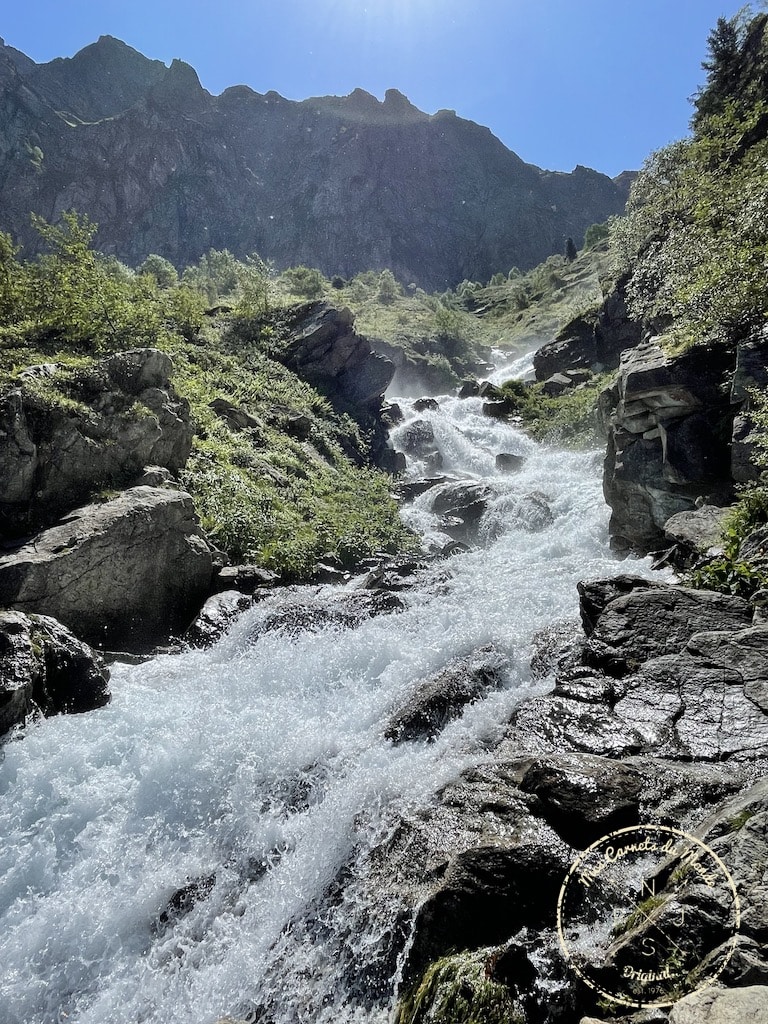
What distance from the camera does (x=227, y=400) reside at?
22578 millimetres

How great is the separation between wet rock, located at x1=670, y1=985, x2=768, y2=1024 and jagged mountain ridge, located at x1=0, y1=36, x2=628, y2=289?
135021 mm

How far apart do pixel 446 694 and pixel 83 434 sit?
37.0 ft

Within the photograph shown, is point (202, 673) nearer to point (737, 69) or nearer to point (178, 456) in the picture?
point (178, 456)

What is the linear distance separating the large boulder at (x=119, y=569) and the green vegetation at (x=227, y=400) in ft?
7.05

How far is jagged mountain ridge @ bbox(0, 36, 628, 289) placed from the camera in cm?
11456

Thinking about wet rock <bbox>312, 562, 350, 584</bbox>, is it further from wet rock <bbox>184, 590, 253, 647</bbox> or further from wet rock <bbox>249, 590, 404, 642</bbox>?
wet rock <bbox>184, 590, 253, 647</bbox>

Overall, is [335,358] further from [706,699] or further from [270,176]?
[270,176]

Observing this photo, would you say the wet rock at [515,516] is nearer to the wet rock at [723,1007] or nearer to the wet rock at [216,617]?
the wet rock at [216,617]

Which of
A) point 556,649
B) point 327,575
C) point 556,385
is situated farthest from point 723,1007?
point 556,385

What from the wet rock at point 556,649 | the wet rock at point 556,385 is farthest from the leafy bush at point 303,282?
the wet rock at point 556,649

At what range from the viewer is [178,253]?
117750 mm

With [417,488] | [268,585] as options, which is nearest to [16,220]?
[417,488]

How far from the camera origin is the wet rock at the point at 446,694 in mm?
7566

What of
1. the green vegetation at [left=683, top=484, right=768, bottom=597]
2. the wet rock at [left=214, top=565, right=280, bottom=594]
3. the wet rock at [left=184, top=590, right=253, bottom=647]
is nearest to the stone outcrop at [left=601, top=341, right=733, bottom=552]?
the green vegetation at [left=683, top=484, right=768, bottom=597]
